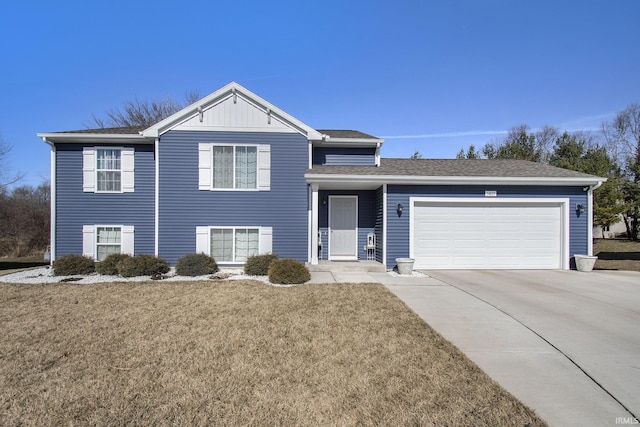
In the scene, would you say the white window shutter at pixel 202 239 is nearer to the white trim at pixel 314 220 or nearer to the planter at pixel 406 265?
the white trim at pixel 314 220

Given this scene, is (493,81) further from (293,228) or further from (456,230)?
(293,228)

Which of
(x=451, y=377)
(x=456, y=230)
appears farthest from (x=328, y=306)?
(x=456, y=230)

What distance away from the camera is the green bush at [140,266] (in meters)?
9.59

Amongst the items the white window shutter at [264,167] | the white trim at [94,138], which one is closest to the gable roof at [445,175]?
the white window shutter at [264,167]

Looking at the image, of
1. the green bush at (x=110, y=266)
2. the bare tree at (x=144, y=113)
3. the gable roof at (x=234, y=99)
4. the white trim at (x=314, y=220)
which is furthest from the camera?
the bare tree at (x=144, y=113)

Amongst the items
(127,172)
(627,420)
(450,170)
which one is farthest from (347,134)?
(627,420)

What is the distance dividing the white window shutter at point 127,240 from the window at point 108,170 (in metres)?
1.42

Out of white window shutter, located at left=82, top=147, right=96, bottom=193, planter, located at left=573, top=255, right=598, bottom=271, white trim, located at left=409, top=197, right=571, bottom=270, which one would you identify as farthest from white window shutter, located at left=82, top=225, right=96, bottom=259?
planter, located at left=573, top=255, right=598, bottom=271

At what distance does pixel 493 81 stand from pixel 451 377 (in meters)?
13.3

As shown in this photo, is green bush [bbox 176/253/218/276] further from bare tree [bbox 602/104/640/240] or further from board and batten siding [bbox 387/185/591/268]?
bare tree [bbox 602/104/640/240]

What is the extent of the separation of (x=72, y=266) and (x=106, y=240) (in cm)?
160

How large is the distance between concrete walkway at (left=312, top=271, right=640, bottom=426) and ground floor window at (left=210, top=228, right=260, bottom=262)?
5024 millimetres

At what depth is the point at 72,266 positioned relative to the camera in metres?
9.95

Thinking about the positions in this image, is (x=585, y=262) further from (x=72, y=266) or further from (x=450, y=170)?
(x=72, y=266)
